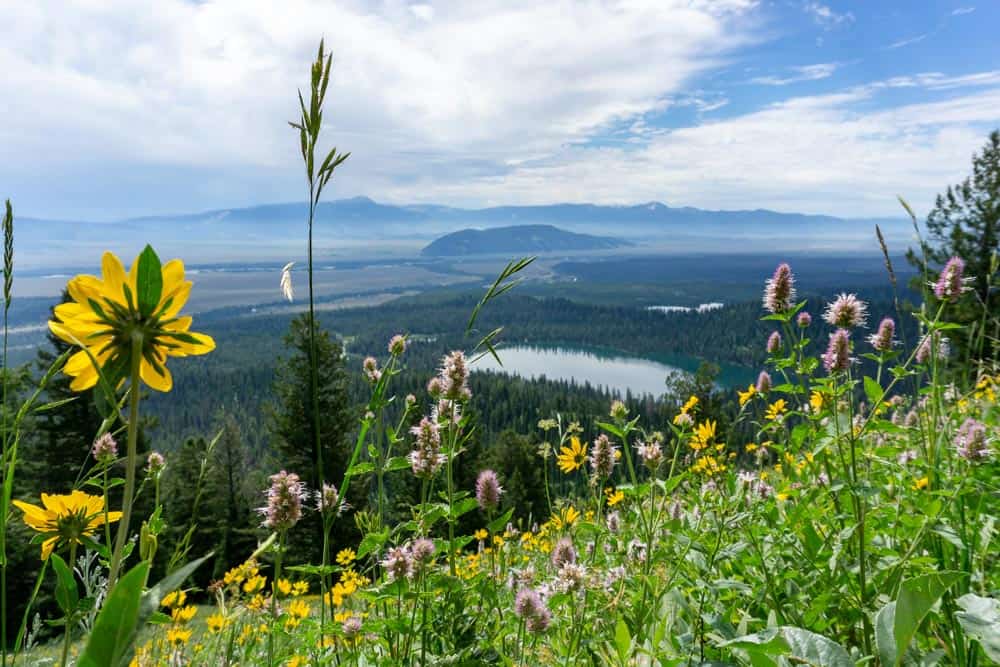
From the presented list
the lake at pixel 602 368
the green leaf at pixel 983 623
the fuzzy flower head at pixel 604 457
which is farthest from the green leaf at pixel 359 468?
the lake at pixel 602 368

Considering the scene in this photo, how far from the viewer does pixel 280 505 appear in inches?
65.5

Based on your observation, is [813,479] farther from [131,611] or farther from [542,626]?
[131,611]

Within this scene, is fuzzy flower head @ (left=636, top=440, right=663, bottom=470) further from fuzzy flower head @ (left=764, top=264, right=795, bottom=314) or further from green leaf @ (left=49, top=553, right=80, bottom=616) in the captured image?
green leaf @ (left=49, top=553, right=80, bottom=616)

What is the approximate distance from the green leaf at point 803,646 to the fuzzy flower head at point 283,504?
120 centimetres

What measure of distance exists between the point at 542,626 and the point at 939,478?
1.85m

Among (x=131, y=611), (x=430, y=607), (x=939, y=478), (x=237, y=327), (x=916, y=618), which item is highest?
(x=131, y=611)

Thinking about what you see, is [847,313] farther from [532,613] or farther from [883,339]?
[532,613]

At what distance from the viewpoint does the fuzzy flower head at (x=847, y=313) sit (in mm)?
2035

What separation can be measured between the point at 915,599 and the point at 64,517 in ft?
5.38

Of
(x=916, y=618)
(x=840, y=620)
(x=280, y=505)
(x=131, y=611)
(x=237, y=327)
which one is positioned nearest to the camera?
(x=131, y=611)

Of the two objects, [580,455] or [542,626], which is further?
[580,455]

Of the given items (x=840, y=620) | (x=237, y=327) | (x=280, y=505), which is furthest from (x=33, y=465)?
(x=237, y=327)

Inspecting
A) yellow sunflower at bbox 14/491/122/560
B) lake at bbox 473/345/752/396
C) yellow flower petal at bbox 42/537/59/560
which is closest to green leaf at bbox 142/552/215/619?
yellow sunflower at bbox 14/491/122/560

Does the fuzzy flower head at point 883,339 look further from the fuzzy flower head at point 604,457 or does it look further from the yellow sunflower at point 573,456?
the yellow sunflower at point 573,456
